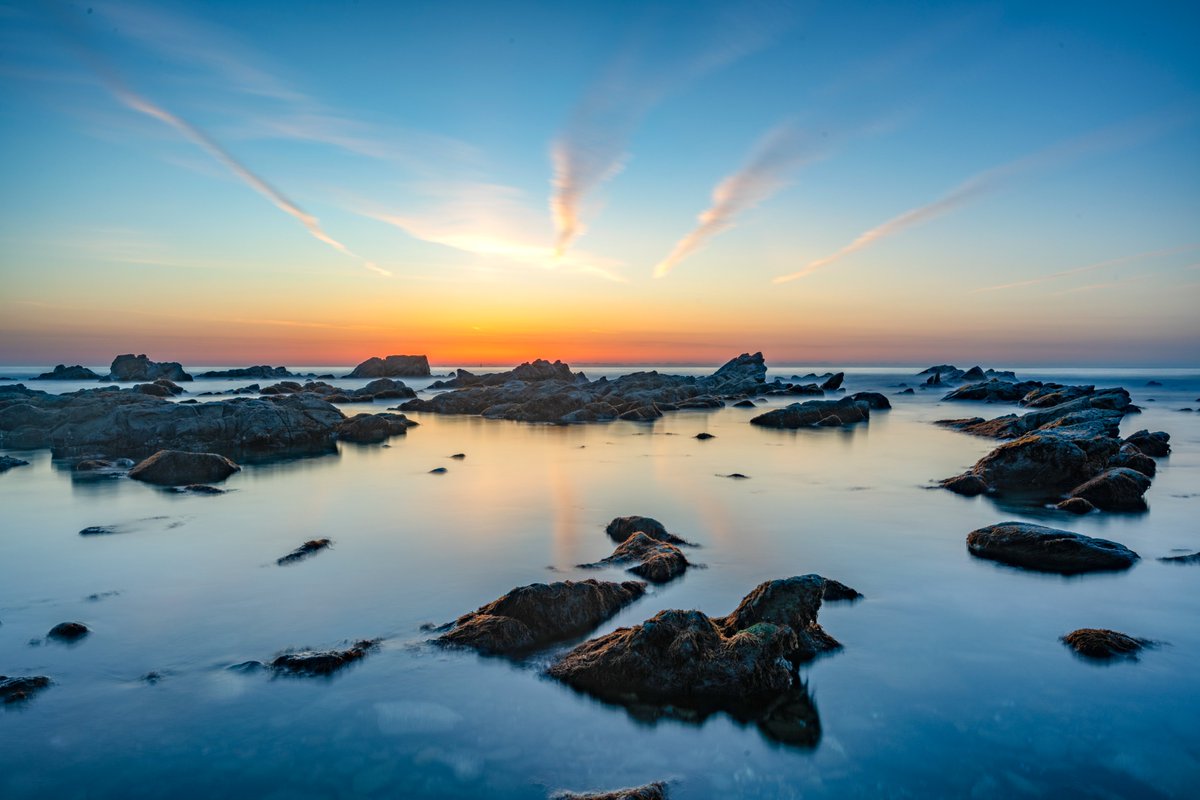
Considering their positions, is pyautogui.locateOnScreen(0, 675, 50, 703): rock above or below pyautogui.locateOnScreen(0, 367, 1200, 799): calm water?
above

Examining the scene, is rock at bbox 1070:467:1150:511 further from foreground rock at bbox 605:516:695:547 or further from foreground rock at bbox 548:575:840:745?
foreground rock at bbox 548:575:840:745

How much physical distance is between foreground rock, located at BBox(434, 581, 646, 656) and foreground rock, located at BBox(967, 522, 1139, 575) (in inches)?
317

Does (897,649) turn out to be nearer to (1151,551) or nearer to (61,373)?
(1151,551)

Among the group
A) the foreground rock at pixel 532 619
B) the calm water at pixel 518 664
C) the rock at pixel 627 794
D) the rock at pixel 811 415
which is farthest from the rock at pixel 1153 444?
the rock at pixel 627 794

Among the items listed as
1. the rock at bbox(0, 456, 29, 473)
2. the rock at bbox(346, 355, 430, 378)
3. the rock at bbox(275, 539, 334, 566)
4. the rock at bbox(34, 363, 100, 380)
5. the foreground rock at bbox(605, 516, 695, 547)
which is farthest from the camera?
the rock at bbox(346, 355, 430, 378)

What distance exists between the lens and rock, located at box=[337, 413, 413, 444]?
112 feet

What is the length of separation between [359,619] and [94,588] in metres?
5.28

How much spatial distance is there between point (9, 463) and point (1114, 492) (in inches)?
1395

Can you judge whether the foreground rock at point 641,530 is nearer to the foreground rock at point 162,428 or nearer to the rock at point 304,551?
the rock at point 304,551

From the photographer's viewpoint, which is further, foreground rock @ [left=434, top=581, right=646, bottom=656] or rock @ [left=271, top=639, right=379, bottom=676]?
foreground rock @ [left=434, top=581, right=646, bottom=656]

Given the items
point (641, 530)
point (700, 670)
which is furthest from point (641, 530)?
point (700, 670)

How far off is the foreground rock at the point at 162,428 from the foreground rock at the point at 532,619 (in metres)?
22.2

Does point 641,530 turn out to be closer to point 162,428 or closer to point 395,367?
point 162,428

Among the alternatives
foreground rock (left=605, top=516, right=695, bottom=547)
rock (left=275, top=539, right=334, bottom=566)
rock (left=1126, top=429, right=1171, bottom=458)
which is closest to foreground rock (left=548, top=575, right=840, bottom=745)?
foreground rock (left=605, top=516, right=695, bottom=547)
